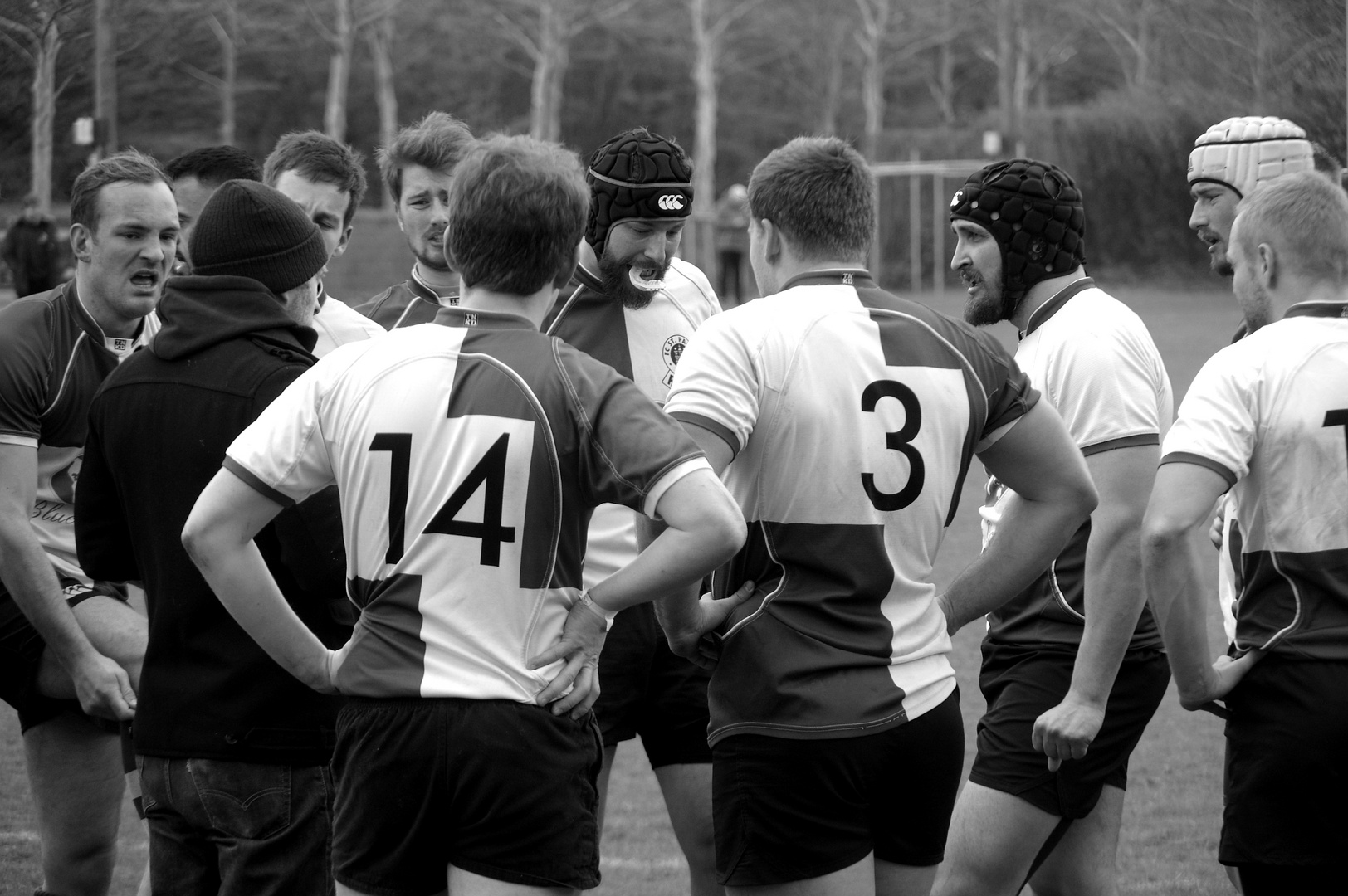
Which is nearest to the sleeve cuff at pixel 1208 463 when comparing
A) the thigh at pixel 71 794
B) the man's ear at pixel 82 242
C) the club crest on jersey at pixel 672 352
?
the club crest on jersey at pixel 672 352

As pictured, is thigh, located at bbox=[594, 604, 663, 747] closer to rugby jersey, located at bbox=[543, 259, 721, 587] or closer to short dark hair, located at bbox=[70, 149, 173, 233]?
rugby jersey, located at bbox=[543, 259, 721, 587]

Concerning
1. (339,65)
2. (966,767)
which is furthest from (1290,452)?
(339,65)

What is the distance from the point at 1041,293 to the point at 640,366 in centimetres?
114

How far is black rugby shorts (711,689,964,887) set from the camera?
2.91m

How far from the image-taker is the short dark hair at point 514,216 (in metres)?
Result: 2.60

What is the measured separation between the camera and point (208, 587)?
3010 mm

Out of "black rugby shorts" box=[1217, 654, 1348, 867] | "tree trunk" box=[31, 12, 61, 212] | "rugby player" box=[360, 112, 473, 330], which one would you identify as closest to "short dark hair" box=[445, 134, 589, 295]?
"black rugby shorts" box=[1217, 654, 1348, 867]

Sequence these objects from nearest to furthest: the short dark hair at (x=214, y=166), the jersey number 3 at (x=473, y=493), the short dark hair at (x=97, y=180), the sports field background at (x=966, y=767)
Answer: the jersey number 3 at (x=473, y=493) < the short dark hair at (x=97, y=180) < the short dark hair at (x=214, y=166) < the sports field background at (x=966, y=767)

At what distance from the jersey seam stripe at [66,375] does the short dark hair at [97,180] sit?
13.6 inches

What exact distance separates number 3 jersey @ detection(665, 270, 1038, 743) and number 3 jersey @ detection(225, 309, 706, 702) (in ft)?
1.15

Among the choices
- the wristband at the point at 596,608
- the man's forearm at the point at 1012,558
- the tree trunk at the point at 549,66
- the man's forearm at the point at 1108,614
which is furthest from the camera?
the tree trunk at the point at 549,66

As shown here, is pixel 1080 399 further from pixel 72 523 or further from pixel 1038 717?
pixel 72 523

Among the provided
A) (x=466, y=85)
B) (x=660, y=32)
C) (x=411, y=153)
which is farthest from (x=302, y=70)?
(x=411, y=153)

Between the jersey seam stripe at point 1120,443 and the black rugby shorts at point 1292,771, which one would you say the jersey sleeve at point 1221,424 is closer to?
the jersey seam stripe at point 1120,443
